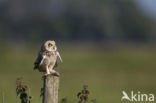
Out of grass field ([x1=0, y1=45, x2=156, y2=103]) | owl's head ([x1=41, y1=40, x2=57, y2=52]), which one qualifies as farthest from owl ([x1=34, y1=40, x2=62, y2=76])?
grass field ([x1=0, y1=45, x2=156, y2=103])

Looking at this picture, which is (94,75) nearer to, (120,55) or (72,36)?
(120,55)

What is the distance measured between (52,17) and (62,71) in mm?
62781

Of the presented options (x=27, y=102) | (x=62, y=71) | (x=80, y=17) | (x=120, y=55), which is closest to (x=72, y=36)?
(x=80, y=17)

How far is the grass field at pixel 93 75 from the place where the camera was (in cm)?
1872

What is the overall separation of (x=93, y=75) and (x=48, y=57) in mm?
16722

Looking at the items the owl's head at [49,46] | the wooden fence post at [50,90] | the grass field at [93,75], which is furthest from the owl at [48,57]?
the grass field at [93,75]

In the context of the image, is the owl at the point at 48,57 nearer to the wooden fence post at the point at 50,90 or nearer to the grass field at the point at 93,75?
the wooden fence post at the point at 50,90

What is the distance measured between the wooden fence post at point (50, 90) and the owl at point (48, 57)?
203mm

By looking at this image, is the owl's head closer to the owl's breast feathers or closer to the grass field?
the owl's breast feathers

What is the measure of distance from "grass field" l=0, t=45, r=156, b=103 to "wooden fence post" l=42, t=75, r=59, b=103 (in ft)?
24.9

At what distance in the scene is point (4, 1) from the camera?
92500 millimetres

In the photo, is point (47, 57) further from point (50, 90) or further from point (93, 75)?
point (93, 75)

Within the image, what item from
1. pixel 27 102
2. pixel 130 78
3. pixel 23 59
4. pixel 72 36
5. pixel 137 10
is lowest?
pixel 27 102

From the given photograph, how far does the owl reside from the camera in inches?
294
